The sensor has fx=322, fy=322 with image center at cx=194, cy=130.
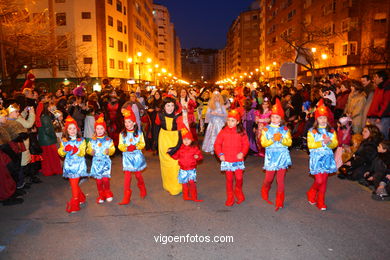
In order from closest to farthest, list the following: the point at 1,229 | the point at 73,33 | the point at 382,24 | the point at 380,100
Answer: the point at 1,229 → the point at 380,100 → the point at 382,24 → the point at 73,33

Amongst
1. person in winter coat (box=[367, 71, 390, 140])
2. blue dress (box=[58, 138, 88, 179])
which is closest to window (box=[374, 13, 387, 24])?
person in winter coat (box=[367, 71, 390, 140])

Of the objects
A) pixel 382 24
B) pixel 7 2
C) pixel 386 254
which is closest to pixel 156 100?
pixel 7 2

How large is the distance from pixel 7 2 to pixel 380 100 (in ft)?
46.1

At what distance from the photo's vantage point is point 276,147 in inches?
230

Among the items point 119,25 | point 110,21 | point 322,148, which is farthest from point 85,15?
point 322,148

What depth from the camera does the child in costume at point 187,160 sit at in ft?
20.2

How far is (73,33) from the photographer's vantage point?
3984 cm

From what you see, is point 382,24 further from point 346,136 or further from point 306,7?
point 346,136

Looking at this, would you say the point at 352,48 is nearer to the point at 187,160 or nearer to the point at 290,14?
the point at 290,14

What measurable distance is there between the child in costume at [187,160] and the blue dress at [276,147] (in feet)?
4.18

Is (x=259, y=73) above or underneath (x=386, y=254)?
above

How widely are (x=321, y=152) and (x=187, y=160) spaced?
2431 millimetres

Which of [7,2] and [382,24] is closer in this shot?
[7,2]

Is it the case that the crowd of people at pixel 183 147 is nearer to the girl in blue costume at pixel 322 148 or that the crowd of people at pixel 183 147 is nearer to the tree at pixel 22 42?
the girl in blue costume at pixel 322 148
